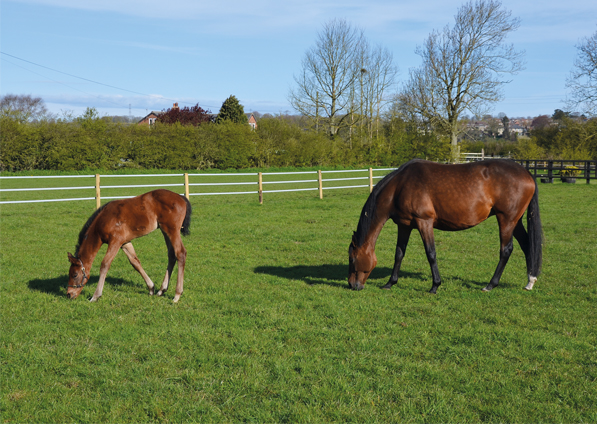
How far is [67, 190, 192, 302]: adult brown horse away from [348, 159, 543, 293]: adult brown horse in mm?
2340

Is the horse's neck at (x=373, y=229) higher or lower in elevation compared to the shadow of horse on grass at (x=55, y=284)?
higher

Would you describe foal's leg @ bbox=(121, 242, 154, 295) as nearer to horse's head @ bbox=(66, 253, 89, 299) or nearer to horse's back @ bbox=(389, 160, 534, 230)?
horse's head @ bbox=(66, 253, 89, 299)

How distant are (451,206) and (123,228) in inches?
166

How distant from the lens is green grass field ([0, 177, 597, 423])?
3238mm

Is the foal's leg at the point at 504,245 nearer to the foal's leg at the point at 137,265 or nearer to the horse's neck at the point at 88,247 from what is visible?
the foal's leg at the point at 137,265

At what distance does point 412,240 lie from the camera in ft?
32.2

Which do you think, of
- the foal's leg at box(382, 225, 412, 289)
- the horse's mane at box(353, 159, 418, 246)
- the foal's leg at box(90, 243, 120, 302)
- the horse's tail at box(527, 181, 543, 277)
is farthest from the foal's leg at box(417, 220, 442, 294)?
the foal's leg at box(90, 243, 120, 302)

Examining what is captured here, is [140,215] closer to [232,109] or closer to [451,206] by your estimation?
[451,206]

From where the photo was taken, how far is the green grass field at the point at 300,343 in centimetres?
324

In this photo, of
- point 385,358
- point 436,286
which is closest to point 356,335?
point 385,358

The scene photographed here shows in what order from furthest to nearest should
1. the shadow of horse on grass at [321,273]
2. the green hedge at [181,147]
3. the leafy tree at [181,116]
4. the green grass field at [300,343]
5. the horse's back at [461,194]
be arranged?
the leafy tree at [181,116] < the green hedge at [181,147] < the shadow of horse on grass at [321,273] < the horse's back at [461,194] < the green grass field at [300,343]

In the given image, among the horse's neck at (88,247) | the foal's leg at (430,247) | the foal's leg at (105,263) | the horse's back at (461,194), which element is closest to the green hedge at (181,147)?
the horse's neck at (88,247)

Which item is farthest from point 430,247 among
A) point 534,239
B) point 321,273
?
point 321,273

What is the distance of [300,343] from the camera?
433cm
